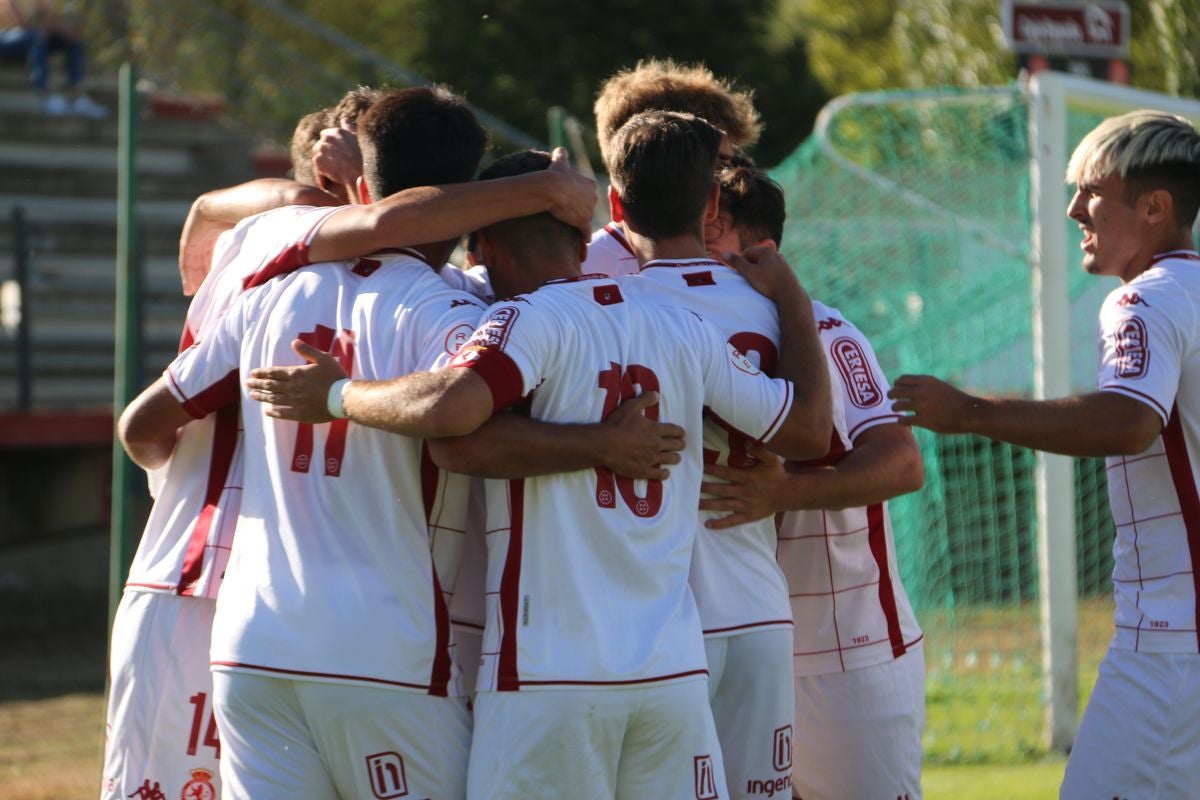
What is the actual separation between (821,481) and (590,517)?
0.74 meters

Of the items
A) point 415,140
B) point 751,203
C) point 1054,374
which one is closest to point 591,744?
point 415,140

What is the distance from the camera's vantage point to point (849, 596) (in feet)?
13.4

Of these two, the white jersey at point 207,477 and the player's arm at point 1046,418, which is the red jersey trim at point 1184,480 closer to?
the player's arm at point 1046,418

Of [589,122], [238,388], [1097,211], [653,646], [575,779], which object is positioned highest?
[589,122]

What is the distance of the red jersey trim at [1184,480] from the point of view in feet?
12.5

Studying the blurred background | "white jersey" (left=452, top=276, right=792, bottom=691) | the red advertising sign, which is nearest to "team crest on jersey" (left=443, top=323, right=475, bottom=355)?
"white jersey" (left=452, top=276, right=792, bottom=691)

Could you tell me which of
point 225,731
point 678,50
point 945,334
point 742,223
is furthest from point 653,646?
point 678,50

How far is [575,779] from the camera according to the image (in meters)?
3.24

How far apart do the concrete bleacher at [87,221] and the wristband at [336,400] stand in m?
7.44

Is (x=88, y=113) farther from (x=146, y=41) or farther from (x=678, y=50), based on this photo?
(x=678, y=50)

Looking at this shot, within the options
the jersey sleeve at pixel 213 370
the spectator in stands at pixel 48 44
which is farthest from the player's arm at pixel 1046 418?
the spectator in stands at pixel 48 44

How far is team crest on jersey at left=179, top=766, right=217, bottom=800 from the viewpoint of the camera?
375cm

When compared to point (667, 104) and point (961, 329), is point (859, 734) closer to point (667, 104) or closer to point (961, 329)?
point (667, 104)

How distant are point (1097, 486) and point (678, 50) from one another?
729 inches
